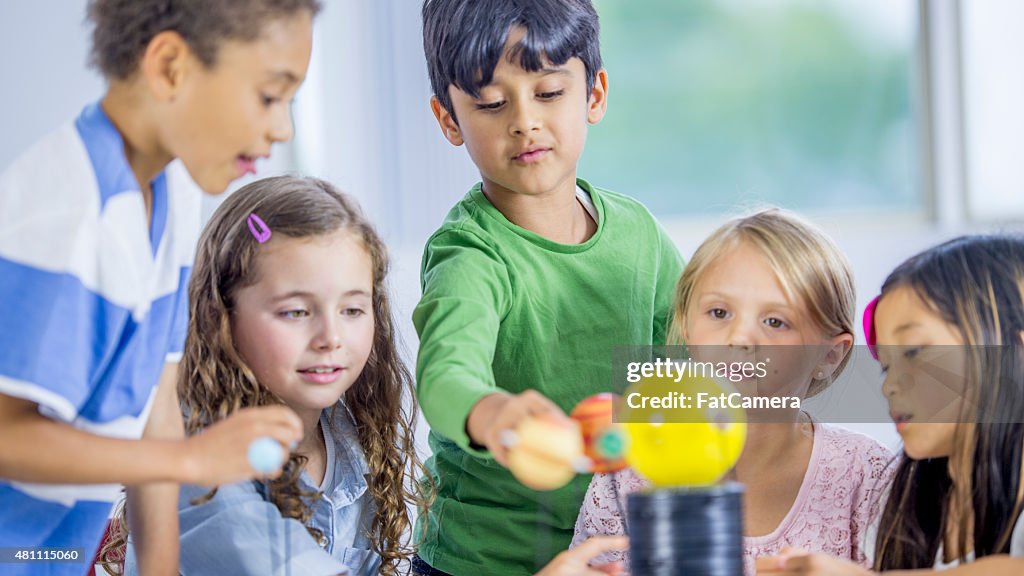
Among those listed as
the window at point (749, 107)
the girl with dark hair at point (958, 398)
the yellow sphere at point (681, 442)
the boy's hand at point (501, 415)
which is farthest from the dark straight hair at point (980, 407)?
the window at point (749, 107)

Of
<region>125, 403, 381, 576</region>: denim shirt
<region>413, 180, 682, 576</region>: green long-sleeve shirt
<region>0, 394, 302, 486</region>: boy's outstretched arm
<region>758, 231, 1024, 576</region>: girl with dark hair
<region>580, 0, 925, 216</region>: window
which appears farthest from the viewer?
<region>580, 0, 925, 216</region>: window

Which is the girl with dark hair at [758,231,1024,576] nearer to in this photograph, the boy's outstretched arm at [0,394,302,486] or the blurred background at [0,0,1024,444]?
the boy's outstretched arm at [0,394,302,486]

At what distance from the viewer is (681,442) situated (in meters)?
0.66

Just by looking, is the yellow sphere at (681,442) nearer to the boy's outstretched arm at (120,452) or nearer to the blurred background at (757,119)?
the boy's outstretched arm at (120,452)

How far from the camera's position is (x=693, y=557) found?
635 millimetres

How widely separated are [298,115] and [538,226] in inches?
46.0

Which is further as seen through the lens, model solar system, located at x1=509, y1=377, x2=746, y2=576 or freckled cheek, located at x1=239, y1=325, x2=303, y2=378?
freckled cheek, located at x1=239, y1=325, x2=303, y2=378

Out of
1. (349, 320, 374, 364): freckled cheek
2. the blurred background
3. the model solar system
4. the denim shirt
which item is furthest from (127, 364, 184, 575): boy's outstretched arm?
the blurred background

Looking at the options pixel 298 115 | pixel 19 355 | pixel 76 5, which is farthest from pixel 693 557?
pixel 298 115

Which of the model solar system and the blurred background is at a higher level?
the blurred background

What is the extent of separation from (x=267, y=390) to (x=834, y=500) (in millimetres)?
453

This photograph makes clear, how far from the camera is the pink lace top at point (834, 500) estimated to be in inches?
33.7

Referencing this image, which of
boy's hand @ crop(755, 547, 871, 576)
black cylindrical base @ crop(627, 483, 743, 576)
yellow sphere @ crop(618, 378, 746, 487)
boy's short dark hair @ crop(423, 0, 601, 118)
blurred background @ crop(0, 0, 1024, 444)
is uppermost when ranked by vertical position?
blurred background @ crop(0, 0, 1024, 444)

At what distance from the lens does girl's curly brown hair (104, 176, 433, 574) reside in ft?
2.95
